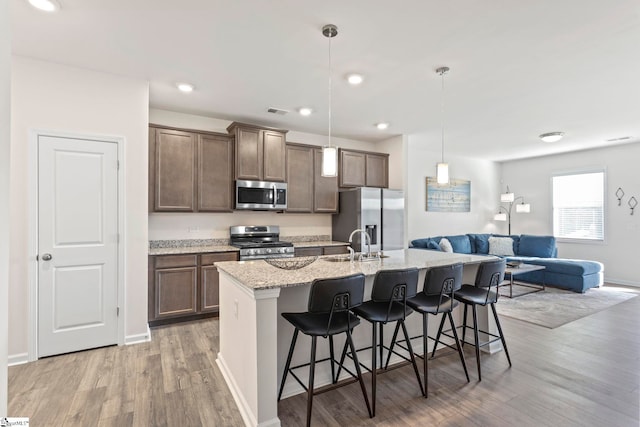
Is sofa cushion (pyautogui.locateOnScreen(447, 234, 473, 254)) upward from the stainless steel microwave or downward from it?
downward

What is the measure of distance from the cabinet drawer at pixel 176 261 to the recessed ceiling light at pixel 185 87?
1.90 m

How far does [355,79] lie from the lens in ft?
10.9

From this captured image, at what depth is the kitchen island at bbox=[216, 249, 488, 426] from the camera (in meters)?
1.95

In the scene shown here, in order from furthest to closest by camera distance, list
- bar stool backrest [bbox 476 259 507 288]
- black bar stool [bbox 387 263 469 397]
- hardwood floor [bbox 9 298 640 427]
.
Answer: bar stool backrest [bbox 476 259 507 288] < black bar stool [bbox 387 263 469 397] < hardwood floor [bbox 9 298 640 427]

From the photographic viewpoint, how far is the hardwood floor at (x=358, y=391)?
2.09 m

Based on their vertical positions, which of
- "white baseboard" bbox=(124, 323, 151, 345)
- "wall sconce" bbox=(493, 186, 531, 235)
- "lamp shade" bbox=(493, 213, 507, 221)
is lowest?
"white baseboard" bbox=(124, 323, 151, 345)

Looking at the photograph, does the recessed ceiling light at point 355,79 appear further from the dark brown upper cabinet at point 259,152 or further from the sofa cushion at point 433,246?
the sofa cushion at point 433,246

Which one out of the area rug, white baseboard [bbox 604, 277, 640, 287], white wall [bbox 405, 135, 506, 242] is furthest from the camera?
white wall [bbox 405, 135, 506, 242]

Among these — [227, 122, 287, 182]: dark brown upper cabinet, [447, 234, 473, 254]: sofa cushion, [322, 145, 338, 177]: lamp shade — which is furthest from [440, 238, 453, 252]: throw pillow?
[322, 145, 338, 177]: lamp shade

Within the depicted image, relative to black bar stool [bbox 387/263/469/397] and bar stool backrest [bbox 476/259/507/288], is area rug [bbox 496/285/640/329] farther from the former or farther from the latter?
black bar stool [bbox 387/263/469/397]

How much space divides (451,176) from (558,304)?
350cm

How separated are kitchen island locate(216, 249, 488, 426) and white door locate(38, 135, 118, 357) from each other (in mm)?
1372

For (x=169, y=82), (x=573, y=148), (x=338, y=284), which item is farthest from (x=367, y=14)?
(x=573, y=148)

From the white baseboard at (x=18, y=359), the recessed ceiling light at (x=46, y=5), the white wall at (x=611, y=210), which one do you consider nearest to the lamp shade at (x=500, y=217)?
the white wall at (x=611, y=210)
